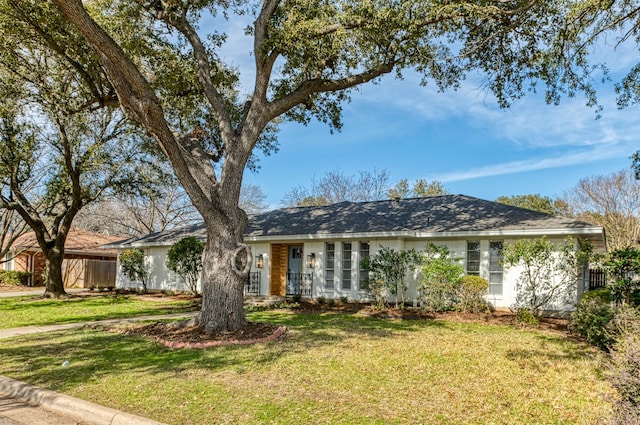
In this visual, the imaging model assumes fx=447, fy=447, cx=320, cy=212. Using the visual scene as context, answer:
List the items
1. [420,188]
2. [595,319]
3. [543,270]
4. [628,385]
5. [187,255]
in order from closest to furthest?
[628,385], [595,319], [543,270], [187,255], [420,188]

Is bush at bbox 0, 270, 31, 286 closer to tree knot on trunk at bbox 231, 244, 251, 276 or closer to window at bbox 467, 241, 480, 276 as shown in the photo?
tree knot on trunk at bbox 231, 244, 251, 276

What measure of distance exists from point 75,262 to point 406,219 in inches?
923

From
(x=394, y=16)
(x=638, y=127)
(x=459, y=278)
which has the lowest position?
(x=459, y=278)

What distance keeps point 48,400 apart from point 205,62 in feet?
26.7

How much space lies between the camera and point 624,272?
30.8 ft

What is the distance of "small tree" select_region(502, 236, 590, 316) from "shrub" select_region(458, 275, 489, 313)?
957mm

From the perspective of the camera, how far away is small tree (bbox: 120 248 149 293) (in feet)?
72.8

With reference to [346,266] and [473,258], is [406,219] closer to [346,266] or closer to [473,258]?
[346,266]

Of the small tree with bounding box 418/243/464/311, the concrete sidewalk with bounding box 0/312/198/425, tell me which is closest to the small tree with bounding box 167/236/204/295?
the small tree with bounding box 418/243/464/311

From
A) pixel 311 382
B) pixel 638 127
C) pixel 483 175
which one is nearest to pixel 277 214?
pixel 638 127

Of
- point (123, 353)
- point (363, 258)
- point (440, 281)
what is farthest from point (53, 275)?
point (440, 281)

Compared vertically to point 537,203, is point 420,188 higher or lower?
higher

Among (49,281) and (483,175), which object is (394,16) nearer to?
(49,281)

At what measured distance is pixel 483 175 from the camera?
34812mm
